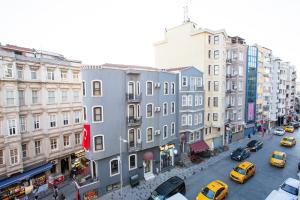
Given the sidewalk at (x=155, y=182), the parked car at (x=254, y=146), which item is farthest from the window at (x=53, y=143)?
the parked car at (x=254, y=146)

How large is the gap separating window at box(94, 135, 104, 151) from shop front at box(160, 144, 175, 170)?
9871mm

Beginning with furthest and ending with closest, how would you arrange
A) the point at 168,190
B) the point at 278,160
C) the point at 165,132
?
the point at 165,132, the point at 278,160, the point at 168,190

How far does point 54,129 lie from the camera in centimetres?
2348

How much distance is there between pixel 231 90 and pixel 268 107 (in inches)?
888

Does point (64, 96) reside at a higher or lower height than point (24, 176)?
higher

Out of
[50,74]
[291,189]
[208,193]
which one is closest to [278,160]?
[291,189]

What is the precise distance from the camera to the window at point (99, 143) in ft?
60.9

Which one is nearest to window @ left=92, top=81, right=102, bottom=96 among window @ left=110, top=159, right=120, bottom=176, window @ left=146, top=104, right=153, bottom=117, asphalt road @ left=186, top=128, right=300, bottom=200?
window @ left=146, top=104, right=153, bottom=117

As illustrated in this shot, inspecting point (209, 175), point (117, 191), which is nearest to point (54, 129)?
point (117, 191)

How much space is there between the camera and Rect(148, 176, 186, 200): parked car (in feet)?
55.2

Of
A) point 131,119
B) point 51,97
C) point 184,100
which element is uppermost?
point 51,97

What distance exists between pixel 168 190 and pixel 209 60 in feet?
76.6

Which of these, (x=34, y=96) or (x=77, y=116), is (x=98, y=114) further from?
(x=34, y=96)

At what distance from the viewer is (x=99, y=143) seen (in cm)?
1878
